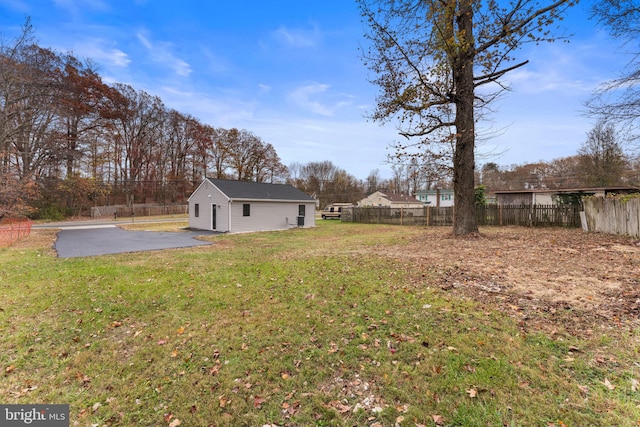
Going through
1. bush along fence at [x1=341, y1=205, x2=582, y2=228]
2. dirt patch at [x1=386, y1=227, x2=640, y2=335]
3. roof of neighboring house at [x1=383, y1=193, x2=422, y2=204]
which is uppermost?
roof of neighboring house at [x1=383, y1=193, x2=422, y2=204]

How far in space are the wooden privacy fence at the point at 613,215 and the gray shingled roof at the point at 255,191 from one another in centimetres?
1696

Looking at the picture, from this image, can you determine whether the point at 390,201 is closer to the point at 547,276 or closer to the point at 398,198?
the point at 398,198

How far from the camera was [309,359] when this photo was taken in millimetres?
3080

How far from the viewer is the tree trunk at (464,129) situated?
8500 mm

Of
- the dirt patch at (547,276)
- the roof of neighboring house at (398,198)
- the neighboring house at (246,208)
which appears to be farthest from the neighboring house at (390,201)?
the dirt patch at (547,276)

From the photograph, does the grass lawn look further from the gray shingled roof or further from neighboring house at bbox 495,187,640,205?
neighboring house at bbox 495,187,640,205

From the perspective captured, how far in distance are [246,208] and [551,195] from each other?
21697mm

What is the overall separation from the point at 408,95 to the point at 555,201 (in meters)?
17.0

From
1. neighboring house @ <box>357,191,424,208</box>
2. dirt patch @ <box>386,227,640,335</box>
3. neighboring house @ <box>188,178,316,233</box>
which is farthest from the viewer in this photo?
neighboring house @ <box>357,191,424,208</box>

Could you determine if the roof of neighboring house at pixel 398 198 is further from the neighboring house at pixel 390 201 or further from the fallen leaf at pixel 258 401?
the fallen leaf at pixel 258 401

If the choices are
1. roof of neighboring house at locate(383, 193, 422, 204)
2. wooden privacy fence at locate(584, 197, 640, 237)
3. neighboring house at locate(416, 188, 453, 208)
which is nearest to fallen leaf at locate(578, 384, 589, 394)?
wooden privacy fence at locate(584, 197, 640, 237)

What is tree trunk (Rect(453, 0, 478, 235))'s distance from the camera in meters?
8.50

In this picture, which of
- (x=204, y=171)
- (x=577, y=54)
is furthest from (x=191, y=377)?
(x=204, y=171)

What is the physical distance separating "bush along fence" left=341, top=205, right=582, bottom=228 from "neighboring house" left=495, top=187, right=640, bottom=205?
8.86ft
